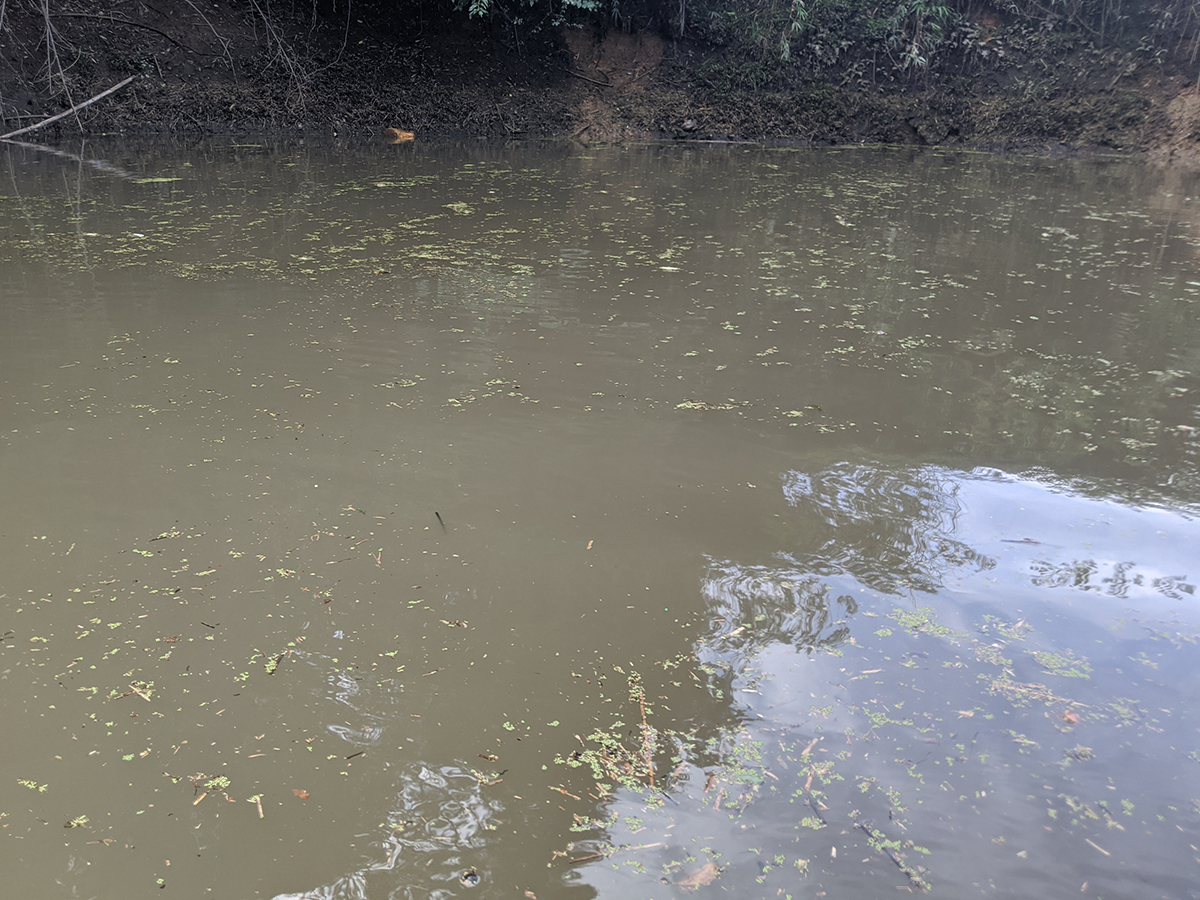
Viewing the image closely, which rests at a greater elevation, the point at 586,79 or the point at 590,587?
the point at 586,79

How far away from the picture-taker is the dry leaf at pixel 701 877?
1576mm

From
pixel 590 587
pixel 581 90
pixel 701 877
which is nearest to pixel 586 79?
pixel 581 90

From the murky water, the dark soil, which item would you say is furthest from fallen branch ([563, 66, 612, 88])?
the murky water

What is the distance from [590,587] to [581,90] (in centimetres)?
1418

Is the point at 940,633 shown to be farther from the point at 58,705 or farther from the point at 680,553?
the point at 58,705

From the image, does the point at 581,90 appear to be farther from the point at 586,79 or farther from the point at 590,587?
the point at 590,587

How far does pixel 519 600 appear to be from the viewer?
2.34m

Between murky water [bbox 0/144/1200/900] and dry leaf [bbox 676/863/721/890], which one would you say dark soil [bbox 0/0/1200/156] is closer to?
murky water [bbox 0/144/1200/900]

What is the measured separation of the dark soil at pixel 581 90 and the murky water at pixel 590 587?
30.7 feet

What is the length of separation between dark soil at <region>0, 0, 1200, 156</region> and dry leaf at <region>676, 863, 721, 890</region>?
13.7 meters

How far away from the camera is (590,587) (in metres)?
2.40

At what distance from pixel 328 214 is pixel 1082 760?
22.3ft

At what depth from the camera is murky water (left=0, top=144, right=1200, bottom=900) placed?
167cm

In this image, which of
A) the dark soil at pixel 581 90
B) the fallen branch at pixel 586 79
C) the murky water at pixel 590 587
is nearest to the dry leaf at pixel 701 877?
the murky water at pixel 590 587
